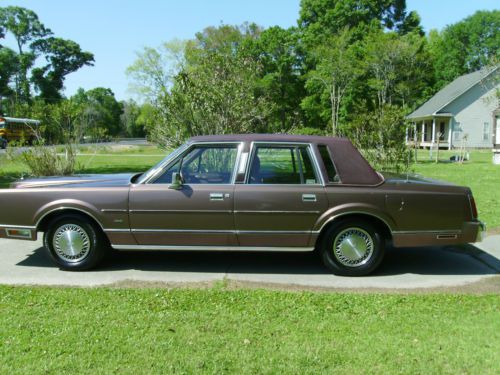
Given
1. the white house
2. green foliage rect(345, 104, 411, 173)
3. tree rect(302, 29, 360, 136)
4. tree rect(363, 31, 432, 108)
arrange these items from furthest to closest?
the white house → tree rect(302, 29, 360, 136) → tree rect(363, 31, 432, 108) → green foliage rect(345, 104, 411, 173)

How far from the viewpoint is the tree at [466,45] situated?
53162 mm

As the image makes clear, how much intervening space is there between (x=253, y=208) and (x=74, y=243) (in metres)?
2.22

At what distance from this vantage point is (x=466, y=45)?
55.6 m

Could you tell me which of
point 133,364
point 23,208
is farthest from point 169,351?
point 23,208

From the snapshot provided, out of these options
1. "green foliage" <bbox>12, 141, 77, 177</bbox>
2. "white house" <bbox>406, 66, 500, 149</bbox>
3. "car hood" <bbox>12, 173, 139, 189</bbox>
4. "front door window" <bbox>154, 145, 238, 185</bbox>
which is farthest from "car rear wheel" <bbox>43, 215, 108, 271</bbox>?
"white house" <bbox>406, 66, 500, 149</bbox>

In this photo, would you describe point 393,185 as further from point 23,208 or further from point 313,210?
point 23,208

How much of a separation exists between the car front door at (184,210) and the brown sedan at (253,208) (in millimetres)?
12

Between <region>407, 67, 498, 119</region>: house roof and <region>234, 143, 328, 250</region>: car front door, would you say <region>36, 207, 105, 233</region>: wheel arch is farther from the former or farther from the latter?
<region>407, 67, 498, 119</region>: house roof

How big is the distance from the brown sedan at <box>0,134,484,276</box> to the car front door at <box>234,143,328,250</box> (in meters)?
0.01

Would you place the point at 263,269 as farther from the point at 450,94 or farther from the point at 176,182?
the point at 450,94

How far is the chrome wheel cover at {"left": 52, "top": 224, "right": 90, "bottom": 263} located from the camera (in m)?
5.47

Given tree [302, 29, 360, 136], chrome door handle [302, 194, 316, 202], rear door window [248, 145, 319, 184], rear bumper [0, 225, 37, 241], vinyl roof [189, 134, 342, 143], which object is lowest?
rear bumper [0, 225, 37, 241]

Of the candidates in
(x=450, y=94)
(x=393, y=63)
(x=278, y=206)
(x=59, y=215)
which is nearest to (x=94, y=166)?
(x=59, y=215)

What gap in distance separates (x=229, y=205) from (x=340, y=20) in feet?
147
